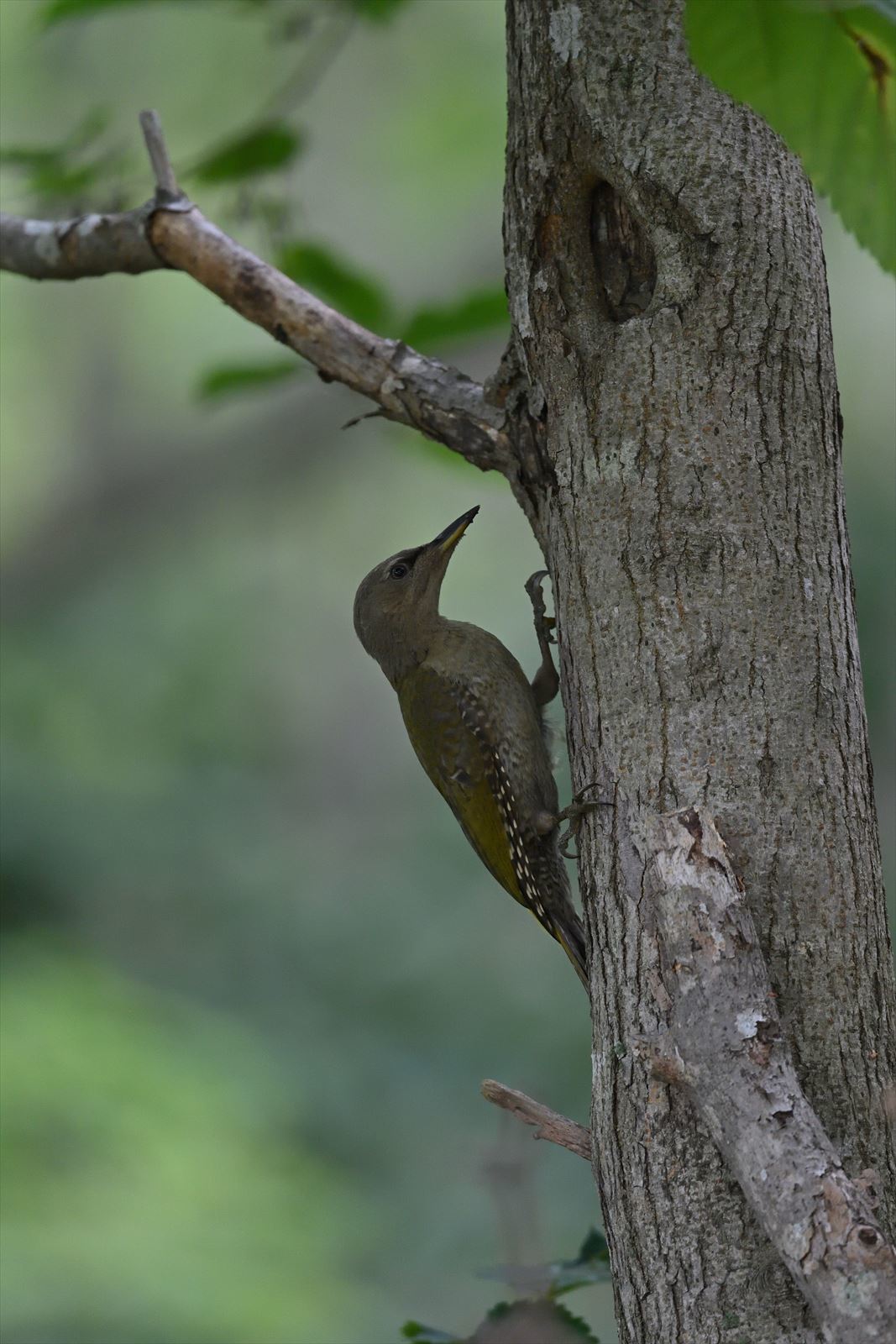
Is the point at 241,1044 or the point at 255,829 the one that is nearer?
the point at 241,1044

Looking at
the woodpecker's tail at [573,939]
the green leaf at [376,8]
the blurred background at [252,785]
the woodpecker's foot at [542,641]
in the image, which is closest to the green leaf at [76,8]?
the green leaf at [376,8]

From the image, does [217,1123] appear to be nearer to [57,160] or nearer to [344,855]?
[344,855]

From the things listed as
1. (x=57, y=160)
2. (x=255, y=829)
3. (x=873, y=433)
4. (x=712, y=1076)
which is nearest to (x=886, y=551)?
(x=873, y=433)

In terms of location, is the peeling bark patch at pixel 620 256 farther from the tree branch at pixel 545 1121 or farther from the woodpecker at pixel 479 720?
the tree branch at pixel 545 1121

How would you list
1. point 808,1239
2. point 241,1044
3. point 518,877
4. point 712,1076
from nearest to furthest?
point 808,1239 → point 712,1076 → point 518,877 → point 241,1044

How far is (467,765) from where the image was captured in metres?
2.98

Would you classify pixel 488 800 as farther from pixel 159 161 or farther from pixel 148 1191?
pixel 148 1191

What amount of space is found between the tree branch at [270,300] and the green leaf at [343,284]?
0.22 meters

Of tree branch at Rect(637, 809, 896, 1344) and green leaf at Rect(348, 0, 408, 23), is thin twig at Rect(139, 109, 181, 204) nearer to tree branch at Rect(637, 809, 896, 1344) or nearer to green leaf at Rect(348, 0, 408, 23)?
green leaf at Rect(348, 0, 408, 23)

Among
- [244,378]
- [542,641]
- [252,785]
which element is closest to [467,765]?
[542,641]

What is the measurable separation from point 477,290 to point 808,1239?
185cm

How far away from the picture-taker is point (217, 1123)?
639 cm

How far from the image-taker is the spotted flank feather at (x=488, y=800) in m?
2.78

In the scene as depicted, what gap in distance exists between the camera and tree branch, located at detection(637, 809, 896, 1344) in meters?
1.29
